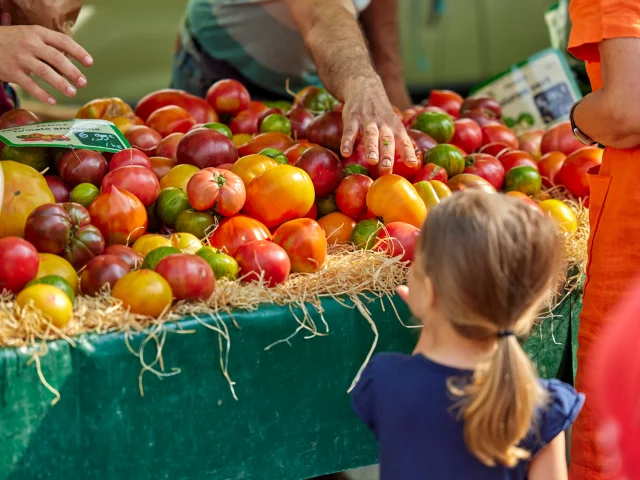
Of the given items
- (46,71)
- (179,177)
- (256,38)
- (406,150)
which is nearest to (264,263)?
(179,177)

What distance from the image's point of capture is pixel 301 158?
7.76 ft

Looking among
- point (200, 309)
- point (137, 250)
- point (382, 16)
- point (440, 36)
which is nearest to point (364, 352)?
point (200, 309)

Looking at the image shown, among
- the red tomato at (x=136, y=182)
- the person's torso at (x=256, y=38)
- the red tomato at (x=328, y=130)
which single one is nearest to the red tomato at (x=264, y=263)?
the red tomato at (x=136, y=182)

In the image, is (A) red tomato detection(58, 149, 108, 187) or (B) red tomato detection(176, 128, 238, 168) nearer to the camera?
(A) red tomato detection(58, 149, 108, 187)

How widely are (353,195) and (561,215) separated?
60 cm

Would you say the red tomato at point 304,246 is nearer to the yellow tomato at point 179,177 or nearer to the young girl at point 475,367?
the yellow tomato at point 179,177

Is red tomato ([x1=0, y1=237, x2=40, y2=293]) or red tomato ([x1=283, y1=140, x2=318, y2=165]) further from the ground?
red tomato ([x1=0, y1=237, x2=40, y2=293])

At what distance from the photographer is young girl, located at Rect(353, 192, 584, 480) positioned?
130 cm

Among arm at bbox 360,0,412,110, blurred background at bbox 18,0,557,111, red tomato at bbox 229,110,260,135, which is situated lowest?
blurred background at bbox 18,0,557,111

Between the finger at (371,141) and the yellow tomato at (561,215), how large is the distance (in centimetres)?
54

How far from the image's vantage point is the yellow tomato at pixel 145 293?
5.66ft

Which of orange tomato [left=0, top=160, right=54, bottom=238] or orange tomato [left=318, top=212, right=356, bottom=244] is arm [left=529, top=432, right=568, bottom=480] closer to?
orange tomato [left=318, top=212, right=356, bottom=244]

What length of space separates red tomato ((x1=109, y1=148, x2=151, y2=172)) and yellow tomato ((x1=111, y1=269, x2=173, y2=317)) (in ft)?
1.87

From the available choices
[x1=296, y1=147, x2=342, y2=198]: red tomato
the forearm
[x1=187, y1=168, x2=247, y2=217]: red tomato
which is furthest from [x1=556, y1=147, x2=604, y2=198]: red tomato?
[x1=187, y1=168, x2=247, y2=217]: red tomato
